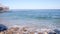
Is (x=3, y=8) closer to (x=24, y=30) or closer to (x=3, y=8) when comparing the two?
(x=3, y=8)

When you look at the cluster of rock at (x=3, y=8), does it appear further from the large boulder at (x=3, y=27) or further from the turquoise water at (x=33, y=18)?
the large boulder at (x=3, y=27)

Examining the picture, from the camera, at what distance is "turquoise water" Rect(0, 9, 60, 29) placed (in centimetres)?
128

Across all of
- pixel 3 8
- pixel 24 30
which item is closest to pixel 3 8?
pixel 3 8

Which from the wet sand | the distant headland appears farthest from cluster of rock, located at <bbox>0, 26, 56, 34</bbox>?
the distant headland

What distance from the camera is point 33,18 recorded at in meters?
1.30

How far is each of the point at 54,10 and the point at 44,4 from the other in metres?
0.15

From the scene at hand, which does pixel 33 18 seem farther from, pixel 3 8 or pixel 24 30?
pixel 3 8

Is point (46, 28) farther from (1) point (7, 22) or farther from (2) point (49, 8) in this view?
(1) point (7, 22)

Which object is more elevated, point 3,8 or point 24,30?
point 3,8

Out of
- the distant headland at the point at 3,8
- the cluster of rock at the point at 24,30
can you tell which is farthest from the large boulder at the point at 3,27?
the distant headland at the point at 3,8

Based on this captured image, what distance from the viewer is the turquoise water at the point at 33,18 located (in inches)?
50.5

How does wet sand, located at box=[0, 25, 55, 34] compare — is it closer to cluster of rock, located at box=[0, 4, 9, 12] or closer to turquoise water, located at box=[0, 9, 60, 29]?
turquoise water, located at box=[0, 9, 60, 29]

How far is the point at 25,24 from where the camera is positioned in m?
1.31

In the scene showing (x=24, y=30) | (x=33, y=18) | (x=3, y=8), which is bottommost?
(x=24, y=30)
